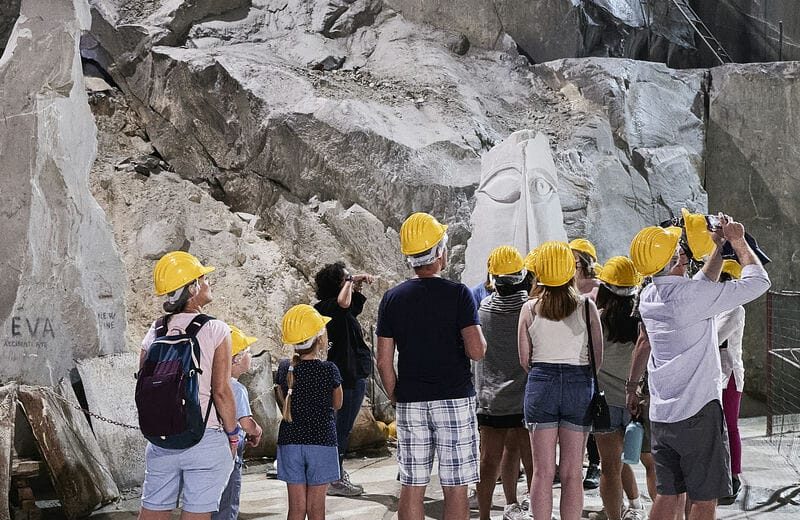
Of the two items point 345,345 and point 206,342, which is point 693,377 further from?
point 345,345

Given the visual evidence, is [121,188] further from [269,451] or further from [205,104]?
[269,451]

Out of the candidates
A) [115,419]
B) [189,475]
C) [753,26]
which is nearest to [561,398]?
[189,475]

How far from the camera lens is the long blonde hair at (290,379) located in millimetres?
3852

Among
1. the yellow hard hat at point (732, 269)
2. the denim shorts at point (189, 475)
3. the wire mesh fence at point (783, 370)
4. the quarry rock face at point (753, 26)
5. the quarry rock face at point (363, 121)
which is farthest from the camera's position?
the quarry rock face at point (753, 26)

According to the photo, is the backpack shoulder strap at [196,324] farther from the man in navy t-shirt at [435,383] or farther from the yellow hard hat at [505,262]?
the yellow hard hat at [505,262]

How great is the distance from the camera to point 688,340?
10.8ft

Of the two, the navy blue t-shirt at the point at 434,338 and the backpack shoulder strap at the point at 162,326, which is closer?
the backpack shoulder strap at the point at 162,326

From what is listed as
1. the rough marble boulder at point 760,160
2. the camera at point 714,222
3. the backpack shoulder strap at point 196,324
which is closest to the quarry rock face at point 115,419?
the backpack shoulder strap at point 196,324

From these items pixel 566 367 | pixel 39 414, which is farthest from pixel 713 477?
pixel 39 414

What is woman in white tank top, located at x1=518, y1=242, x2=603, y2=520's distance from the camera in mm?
3711

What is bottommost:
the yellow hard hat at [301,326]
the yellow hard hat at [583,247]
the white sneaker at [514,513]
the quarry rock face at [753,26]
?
the white sneaker at [514,513]

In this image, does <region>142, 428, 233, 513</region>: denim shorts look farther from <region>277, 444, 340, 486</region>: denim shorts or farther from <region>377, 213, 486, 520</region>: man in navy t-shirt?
<region>377, 213, 486, 520</region>: man in navy t-shirt

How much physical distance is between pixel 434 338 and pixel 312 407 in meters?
0.72

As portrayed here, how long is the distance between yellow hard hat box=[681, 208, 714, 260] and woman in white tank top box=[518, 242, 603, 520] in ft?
1.66
